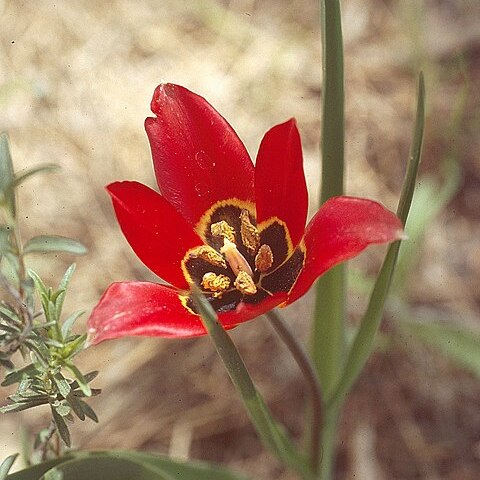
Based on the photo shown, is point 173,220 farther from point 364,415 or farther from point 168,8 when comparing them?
point 168,8

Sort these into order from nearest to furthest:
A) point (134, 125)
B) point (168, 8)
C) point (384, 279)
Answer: point (384, 279), point (134, 125), point (168, 8)

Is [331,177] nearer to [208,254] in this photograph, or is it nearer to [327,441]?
[208,254]

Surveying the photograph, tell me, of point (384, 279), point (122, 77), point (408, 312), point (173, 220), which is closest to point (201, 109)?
point (173, 220)

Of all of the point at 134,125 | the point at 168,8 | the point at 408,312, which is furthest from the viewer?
the point at 168,8

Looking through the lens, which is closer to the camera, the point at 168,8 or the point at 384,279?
the point at 384,279

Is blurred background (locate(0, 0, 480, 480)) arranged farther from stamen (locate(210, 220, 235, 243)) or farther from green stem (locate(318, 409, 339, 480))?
stamen (locate(210, 220, 235, 243))
